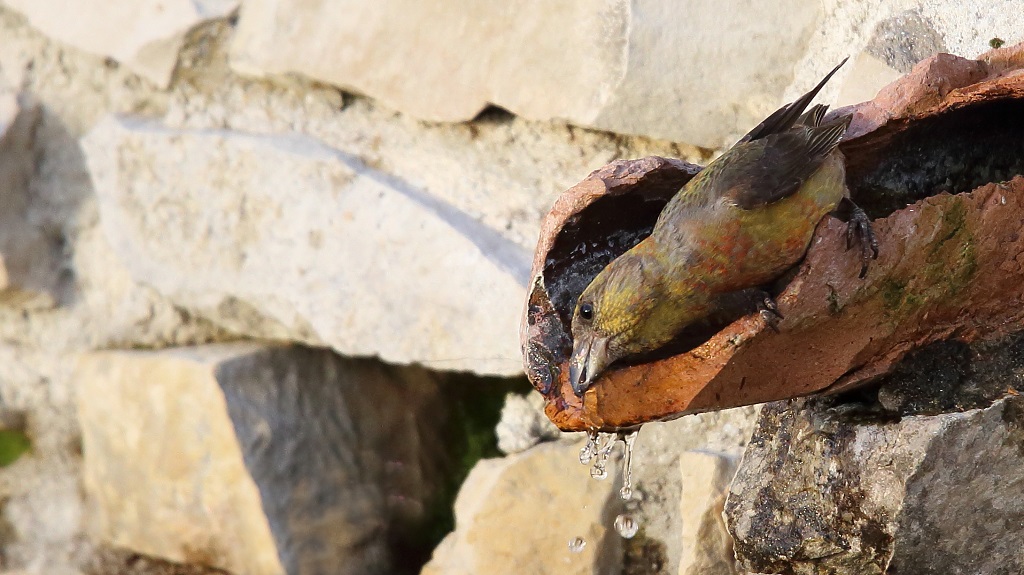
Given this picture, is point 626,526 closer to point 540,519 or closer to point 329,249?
point 540,519

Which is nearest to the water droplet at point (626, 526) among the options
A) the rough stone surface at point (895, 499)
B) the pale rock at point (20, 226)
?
the rough stone surface at point (895, 499)

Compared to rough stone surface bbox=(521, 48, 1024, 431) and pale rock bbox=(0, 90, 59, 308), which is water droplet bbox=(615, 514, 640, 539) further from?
pale rock bbox=(0, 90, 59, 308)

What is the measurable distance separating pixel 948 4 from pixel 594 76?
68cm

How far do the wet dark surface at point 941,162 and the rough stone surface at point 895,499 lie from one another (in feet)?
1.18

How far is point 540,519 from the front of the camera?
2326 mm

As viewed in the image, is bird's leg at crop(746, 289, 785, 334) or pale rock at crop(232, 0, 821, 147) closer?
bird's leg at crop(746, 289, 785, 334)

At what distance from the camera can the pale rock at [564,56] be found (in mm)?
2137

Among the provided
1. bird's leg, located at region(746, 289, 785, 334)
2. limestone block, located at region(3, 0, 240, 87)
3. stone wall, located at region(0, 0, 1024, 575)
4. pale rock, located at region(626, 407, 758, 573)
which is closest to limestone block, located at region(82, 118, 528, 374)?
stone wall, located at region(0, 0, 1024, 575)

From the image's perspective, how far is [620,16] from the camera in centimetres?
217

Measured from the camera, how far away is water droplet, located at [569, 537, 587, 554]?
2.27 meters

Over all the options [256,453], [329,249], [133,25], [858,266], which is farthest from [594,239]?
[133,25]

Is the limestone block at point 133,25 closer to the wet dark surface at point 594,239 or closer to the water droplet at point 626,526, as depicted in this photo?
the wet dark surface at point 594,239

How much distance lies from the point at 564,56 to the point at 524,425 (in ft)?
2.75

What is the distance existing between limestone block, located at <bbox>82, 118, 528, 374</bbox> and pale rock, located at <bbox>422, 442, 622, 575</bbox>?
0.75ft
